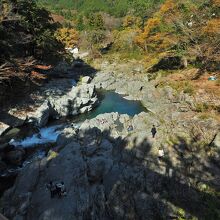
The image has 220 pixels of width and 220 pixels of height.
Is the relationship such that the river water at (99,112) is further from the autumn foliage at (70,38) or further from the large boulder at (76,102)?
the autumn foliage at (70,38)

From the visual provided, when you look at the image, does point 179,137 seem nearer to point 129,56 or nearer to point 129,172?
point 129,172

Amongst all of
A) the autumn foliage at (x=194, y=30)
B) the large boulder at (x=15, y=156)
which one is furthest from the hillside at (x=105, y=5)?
the large boulder at (x=15, y=156)

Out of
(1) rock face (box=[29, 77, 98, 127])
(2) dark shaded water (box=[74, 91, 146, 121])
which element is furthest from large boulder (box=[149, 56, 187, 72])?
(1) rock face (box=[29, 77, 98, 127])

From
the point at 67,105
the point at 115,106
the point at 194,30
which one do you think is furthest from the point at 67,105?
the point at 194,30

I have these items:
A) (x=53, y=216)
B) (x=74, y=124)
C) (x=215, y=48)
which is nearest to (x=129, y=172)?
(x=53, y=216)

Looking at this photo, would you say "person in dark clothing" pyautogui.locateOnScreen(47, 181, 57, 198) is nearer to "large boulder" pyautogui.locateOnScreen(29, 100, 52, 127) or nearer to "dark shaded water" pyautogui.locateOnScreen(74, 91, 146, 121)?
"large boulder" pyautogui.locateOnScreen(29, 100, 52, 127)
